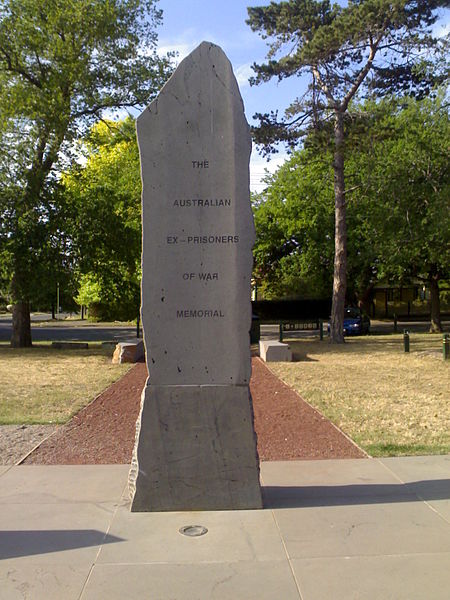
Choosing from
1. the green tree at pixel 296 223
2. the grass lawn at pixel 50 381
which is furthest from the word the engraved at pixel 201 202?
the green tree at pixel 296 223

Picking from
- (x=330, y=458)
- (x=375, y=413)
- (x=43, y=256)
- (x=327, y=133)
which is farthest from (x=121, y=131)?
(x=330, y=458)

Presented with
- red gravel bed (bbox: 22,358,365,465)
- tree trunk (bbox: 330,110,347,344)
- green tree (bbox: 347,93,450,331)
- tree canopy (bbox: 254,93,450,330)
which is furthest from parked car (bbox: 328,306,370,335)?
red gravel bed (bbox: 22,358,365,465)

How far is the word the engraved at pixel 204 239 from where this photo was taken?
17.2ft

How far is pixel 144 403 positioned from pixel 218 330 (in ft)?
2.82

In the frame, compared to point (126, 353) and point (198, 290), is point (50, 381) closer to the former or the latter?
point (126, 353)

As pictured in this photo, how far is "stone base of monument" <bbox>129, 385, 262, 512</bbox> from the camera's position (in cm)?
514

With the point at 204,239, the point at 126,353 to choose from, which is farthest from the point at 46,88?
the point at 204,239

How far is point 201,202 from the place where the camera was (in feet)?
17.3

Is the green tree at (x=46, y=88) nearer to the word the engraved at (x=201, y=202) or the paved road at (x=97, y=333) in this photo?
the paved road at (x=97, y=333)

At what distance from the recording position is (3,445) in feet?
25.1

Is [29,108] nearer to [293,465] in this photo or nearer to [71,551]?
[293,465]

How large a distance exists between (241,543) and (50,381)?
10234 millimetres

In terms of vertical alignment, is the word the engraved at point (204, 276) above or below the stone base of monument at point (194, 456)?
above

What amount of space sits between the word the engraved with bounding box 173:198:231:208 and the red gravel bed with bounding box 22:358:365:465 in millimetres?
3084
